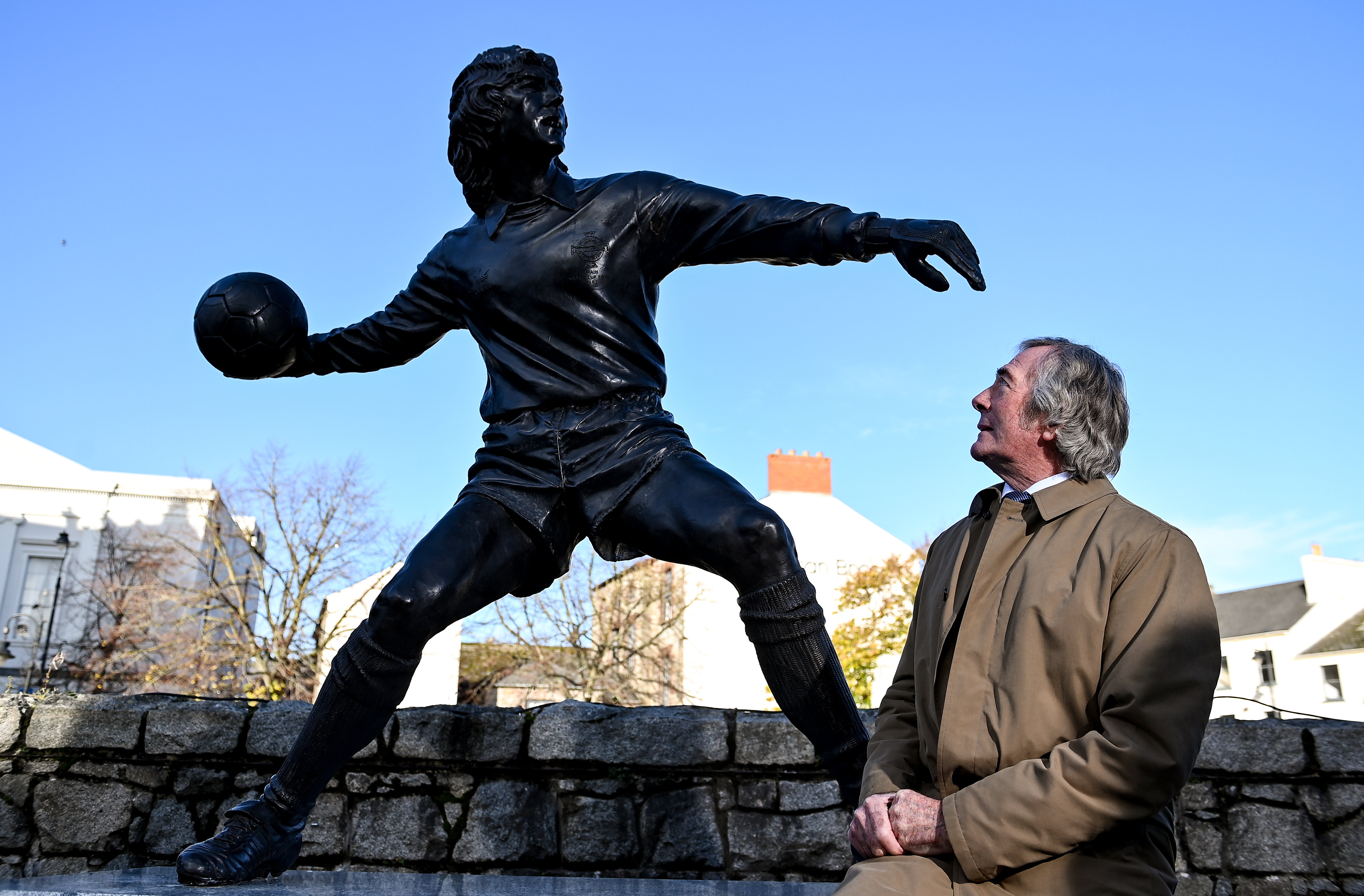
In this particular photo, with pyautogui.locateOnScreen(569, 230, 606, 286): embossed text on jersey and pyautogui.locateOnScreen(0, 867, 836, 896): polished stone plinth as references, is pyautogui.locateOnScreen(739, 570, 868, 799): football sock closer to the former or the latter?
pyautogui.locateOnScreen(0, 867, 836, 896): polished stone plinth

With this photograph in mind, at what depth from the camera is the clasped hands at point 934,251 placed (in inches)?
112

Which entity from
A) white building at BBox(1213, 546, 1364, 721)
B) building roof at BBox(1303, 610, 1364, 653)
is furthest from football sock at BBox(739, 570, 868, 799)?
building roof at BBox(1303, 610, 1364, 653)

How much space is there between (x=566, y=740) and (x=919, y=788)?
2.38 meters

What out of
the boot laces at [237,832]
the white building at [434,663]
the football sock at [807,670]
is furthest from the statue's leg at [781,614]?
the white building at [434,663]

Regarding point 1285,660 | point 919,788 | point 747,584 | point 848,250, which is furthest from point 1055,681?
point 1285,660

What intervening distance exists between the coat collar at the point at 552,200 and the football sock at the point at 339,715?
4.36 ft

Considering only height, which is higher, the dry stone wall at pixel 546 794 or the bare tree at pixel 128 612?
the bare tree at pixel 128 612

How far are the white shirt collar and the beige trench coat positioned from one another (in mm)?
23

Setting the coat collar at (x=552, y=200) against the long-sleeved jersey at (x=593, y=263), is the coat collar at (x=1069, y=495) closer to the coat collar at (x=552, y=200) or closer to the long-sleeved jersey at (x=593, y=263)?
the long-sleeved jersey at (x=593, y=263)

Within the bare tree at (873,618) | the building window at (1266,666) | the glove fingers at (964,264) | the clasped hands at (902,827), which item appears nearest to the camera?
the clasped hands at (902,827)

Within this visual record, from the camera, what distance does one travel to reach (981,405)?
2.38m

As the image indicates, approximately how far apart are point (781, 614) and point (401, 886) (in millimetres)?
1355

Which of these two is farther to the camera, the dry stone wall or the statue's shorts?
the dry stone wall

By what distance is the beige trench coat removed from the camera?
180 centimetres
